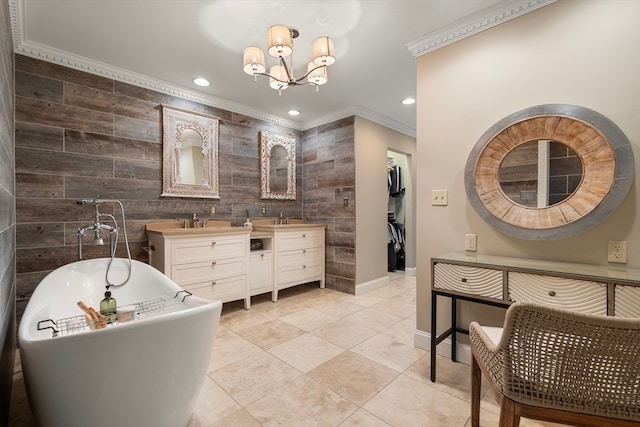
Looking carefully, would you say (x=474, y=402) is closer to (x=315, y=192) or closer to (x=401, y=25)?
(x=401, y=25)

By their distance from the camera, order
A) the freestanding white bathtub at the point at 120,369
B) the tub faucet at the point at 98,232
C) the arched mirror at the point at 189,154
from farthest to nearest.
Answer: the arched mirror at the point at 189,154 < the tub faucet at the point at 98,232 < the freestanding white bathtub at the point at 120,369

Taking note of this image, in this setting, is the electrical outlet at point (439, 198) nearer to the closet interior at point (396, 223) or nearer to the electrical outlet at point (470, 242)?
the electrical outlet at point (470, 242)

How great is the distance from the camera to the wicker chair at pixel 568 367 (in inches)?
34.0

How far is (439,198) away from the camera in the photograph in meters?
2.22

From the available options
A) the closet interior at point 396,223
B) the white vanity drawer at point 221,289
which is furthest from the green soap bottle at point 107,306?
the closet interior at point 396,223

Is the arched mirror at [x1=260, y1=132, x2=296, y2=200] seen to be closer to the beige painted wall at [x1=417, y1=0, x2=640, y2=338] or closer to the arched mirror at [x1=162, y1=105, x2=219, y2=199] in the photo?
the arched mirror at [x1=162, y1=105, x2=219, y2=199]

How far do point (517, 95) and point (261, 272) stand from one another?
2978mm

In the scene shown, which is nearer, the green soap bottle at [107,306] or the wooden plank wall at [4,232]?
the wooden plank wall at [4,232]

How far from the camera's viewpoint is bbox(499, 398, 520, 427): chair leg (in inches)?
41.1

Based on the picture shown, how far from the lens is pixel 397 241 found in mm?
5133

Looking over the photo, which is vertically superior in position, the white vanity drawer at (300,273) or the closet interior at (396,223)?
the closet interior at (396,223)

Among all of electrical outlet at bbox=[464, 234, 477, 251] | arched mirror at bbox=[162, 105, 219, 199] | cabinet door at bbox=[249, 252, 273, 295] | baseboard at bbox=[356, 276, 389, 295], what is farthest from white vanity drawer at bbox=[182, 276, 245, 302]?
electrical outlet at bbox=[464, 234, 477, 251]

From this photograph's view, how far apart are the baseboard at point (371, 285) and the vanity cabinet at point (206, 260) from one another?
4.89 feet

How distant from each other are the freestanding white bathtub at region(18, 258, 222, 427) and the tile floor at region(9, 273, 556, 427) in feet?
1.34
